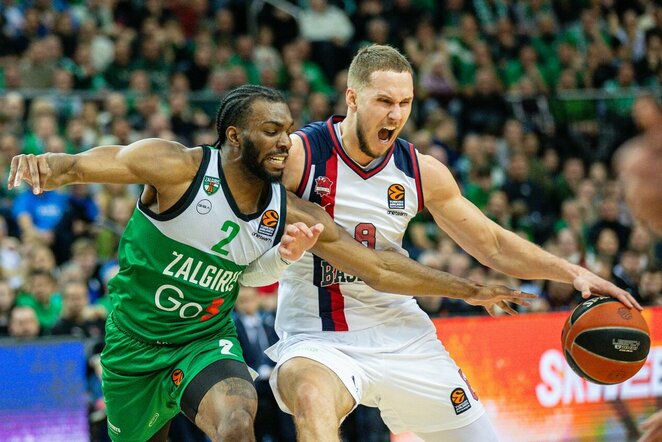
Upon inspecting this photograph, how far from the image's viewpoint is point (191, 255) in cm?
546

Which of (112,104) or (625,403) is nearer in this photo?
(625,403)

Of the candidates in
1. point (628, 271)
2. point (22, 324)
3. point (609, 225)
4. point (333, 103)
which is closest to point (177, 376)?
point (22, 324)

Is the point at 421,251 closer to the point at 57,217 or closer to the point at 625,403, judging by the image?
the point at 625,403

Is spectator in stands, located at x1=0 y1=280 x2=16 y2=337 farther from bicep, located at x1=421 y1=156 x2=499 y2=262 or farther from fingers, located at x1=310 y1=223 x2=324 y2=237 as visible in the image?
fingers, located at x1=310 y1=223 x2=324 y2=237

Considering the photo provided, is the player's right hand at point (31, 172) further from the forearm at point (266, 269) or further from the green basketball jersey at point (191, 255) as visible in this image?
the forearm at point (266, 269)

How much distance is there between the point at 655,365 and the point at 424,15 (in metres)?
7.52

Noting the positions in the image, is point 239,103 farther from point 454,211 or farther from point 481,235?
point 481,235

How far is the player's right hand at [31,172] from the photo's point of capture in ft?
16.0

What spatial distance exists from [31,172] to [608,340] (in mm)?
3223

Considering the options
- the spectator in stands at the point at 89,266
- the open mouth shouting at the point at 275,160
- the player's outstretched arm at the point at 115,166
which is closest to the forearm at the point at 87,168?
the player's outstretched arm at the point at 115,166

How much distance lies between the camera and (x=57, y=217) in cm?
1065

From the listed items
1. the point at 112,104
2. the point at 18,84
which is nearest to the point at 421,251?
the point at 112,104

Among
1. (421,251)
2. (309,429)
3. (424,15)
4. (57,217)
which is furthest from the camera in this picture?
(424,15)

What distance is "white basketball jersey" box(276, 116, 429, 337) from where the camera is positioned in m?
5.91
